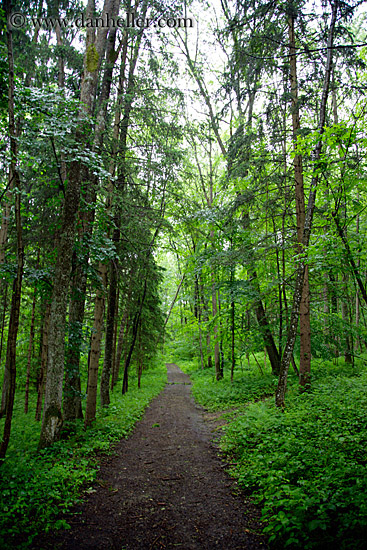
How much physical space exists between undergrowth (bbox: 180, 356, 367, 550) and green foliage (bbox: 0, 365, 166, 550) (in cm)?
246

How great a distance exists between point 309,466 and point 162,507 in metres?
2.02

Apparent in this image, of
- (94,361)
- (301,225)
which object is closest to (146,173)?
(301,225)

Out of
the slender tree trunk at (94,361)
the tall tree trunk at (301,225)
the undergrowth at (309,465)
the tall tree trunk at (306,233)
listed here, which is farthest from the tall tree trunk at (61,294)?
the tall tree trunk at (301,225)

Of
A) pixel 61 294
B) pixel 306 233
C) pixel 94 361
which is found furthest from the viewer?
pixel 94 361

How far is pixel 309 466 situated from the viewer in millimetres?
3918

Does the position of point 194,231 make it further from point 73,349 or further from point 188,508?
point 188,508

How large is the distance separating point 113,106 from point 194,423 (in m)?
9.20

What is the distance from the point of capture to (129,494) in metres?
4.38

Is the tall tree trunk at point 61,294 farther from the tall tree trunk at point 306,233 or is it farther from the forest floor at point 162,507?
the tall tree trunk at point 306,233

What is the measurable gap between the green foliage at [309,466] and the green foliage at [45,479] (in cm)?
247

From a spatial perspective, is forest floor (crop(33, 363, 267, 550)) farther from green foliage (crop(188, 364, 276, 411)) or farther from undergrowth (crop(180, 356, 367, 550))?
green foliage (crop(188, 364, 276, 411))

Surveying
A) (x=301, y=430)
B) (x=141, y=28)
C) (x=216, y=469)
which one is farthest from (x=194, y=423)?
Result: (x=141, y=28)

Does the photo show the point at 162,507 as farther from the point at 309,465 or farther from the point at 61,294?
the point at 61,294

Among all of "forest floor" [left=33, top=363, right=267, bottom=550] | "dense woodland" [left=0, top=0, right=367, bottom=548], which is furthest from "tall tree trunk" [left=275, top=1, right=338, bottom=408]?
"forest floor" [left=33, top=363, right=267, bottom=550]
